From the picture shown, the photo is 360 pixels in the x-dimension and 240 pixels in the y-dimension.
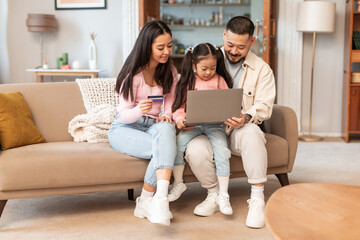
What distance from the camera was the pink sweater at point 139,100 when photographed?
2.38 meters

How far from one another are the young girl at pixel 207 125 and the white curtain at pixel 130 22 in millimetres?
2613

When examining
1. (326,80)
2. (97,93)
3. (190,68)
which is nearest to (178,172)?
(190,68)

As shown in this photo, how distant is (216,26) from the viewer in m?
7.20

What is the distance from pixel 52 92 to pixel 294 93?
281 cm

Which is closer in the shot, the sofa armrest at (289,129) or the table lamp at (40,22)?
the sofa armrest at (289,129)

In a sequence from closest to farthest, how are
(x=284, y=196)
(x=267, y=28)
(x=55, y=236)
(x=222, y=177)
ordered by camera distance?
(x=284, y=196) < (x=55, y=236) < (x=222, y=177) < (x=267, y=28)

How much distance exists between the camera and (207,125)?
250 cm

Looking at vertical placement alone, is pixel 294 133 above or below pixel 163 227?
above

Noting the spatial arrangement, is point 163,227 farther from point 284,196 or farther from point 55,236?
point 284,196

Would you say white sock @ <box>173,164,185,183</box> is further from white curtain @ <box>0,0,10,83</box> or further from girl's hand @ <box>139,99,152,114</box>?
white curtain @ <box>0,0,10,83</box>

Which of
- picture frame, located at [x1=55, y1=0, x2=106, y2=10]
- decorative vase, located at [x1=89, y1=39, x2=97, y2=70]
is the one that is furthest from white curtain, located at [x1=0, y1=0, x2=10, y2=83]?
decorative vase, located at [x1=89, y1=39, x2=97, y2=70]

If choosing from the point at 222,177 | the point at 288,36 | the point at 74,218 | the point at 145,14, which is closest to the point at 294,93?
the point at 288,36

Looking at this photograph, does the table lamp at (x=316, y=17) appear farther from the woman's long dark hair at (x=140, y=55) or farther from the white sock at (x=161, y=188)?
the white sock at (x=161, y=188)

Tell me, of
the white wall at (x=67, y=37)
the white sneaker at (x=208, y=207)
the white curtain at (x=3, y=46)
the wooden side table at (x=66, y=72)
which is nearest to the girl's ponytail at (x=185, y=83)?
the white sneaker at (x=208, y=207)
